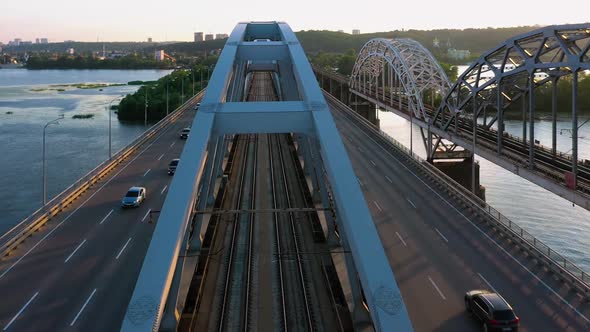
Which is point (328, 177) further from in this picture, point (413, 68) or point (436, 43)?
point (436, 43)

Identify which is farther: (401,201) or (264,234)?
(401,201)

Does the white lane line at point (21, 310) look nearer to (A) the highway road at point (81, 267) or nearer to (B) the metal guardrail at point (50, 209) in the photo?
(A) the highway road at point (81, 267)

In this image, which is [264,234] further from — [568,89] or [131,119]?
[568,89]

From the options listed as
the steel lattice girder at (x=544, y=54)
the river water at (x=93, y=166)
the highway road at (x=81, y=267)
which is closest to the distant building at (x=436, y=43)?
the river water at (x=93, y=166)

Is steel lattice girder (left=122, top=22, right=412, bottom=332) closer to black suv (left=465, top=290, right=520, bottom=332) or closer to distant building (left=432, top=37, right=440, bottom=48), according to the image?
black suv (left=465, top=290, right=520, bottom=332)

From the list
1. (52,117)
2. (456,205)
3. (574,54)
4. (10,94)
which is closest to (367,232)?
(456,205)
